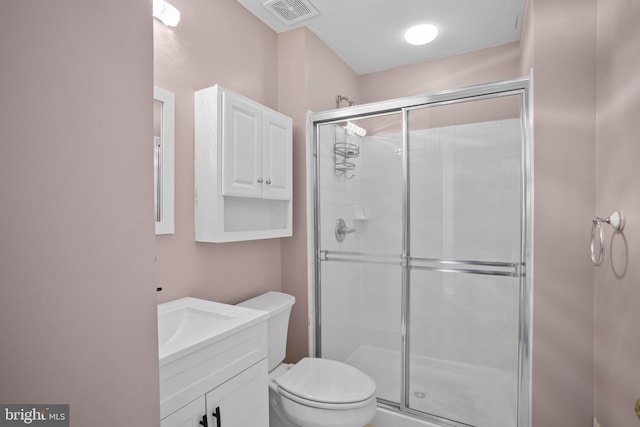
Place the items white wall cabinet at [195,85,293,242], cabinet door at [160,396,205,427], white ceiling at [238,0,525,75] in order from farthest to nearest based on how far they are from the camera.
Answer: white ceiling at [238,0,525,75] < white wall cabinet at [195,85,293,242] < cabinet door at [160,396,205,427]

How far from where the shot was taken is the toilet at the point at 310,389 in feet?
4.74

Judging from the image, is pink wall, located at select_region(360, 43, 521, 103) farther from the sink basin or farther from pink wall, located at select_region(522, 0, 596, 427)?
the sink basin

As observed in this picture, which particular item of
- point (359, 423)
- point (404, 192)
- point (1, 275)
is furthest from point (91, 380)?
point (404, 192)

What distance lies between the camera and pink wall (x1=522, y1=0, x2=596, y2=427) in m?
1.42

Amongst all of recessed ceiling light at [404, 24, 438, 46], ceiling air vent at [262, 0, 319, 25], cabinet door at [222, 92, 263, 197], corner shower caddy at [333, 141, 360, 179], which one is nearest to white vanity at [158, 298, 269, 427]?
cabinet door at [222, 92, 263, 197]

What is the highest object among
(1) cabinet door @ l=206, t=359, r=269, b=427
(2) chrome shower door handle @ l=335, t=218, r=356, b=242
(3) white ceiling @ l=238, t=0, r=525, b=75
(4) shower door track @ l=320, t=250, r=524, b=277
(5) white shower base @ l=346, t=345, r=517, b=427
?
(3) white ceiling @ l=238, t=0, r=525, b=75

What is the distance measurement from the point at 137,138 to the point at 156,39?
3.71 feet

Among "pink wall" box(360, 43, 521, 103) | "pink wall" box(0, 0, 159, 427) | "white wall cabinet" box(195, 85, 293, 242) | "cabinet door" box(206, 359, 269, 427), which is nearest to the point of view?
"pink wall" box(0, 0, 159, 427)

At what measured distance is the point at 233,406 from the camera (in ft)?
3.88

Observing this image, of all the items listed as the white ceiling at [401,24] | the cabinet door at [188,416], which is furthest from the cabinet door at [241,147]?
the cabinet door at [188,416]

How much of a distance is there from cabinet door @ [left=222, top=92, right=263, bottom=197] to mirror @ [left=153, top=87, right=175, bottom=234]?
237mm

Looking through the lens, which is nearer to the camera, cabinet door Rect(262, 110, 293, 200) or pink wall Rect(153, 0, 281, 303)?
pink wall Rect(153, 0, 281, 303)

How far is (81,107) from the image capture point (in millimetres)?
515

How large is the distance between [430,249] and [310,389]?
1.04 m
